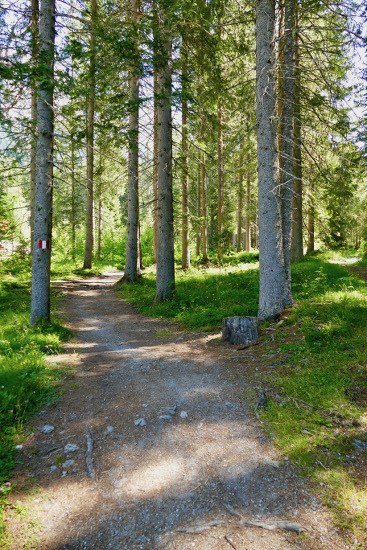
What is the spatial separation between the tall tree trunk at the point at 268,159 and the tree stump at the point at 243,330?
847mm

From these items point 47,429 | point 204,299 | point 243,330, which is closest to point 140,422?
point 47,429

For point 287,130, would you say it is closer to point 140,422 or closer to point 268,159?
point 268,159

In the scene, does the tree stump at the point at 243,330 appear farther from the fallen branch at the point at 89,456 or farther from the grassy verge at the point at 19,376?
the fallen branch at the point at 89,456

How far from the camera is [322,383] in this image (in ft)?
18.1

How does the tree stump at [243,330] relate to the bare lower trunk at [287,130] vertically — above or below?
below

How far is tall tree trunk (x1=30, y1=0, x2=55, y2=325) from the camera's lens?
8391 mm

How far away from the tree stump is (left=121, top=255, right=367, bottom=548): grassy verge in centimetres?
64

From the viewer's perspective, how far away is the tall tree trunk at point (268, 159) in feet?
26.5

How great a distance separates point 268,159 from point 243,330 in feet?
13.6

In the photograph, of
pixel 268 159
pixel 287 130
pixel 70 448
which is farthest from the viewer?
pixel 287 130

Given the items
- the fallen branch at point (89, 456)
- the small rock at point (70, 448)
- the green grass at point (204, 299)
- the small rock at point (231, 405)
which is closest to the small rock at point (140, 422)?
the fallen branch at point (89, 456)

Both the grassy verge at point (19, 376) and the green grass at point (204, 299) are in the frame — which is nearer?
the grassy verge at point (19, 376)

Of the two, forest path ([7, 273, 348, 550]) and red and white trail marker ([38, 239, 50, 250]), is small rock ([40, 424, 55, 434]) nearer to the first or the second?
forest path ([7, 273, 348, 550])

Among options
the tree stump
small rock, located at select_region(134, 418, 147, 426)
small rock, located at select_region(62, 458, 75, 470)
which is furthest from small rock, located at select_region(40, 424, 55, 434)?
the tree stump
